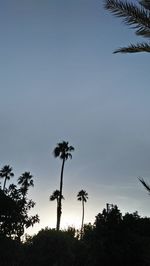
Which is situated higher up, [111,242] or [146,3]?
[146,3]

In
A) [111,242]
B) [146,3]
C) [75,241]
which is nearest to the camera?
[146,3]

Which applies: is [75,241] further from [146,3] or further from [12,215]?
[146,3]

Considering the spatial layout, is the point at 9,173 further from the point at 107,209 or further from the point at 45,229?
the point at 107,209

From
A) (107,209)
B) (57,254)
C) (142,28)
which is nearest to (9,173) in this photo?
(57,254)

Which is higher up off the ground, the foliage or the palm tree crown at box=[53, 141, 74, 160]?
the palm tree crown at box=[53, 141, 74, 160]

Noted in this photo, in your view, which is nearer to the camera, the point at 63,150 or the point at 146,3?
the point at 146,3

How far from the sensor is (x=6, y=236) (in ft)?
152

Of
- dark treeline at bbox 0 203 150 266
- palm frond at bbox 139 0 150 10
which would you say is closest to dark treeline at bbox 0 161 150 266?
dark treeline at bbox 0 203 150 266

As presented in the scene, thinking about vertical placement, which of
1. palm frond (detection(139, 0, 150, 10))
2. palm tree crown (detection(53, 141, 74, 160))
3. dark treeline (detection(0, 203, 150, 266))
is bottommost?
dark treeline (detection(0, 203, 150, 266))

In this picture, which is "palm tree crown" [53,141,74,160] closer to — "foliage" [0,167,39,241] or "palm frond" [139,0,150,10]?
"foliage" [0,167,39,241]

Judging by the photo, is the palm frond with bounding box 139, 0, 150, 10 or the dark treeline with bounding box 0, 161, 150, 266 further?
the dark treeline with bounding box 0, 161, 150, 266

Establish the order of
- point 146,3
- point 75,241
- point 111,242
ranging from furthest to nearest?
point 75,241 < point 111,242 < point 146,3

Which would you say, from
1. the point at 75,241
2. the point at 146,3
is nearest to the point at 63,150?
the point at 75,241

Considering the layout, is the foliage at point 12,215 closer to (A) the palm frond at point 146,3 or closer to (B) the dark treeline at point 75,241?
(B) the dark treeline at point 75,241
